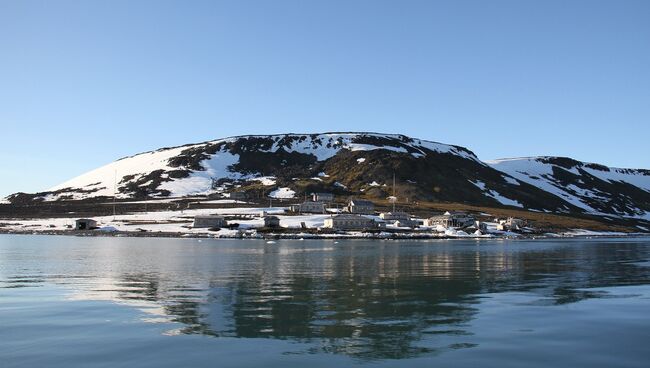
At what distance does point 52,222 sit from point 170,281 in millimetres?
161595

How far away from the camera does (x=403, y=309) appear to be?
29.8 meters

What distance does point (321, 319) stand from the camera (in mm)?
26672

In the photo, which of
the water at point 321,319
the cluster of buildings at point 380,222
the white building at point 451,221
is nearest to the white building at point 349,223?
the cluster of buildings at point 380,222

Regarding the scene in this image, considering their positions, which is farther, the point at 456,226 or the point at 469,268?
the point at 456,226

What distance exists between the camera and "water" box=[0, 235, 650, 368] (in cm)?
1973

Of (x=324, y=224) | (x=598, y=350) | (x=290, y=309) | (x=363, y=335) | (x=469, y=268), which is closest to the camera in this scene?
(x=598, y=350)

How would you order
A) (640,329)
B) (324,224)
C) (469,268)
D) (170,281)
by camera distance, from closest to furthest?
1. (640,329)
2. (170,281)
3. (469,268)
4. (324,224)

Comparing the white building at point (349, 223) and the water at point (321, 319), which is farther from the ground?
the white building at point (349, 223)

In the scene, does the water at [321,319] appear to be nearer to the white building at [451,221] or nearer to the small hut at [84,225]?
the small hut at [84,225]

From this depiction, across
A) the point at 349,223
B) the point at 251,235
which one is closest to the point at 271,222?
the point at 251,235

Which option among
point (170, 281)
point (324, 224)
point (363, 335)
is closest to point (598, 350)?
point (363, 335)

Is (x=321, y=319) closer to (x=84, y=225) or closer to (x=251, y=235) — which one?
(x=251, y=235)

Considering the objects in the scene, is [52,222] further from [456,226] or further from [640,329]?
[640,329]

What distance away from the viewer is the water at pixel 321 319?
64.7 feet
